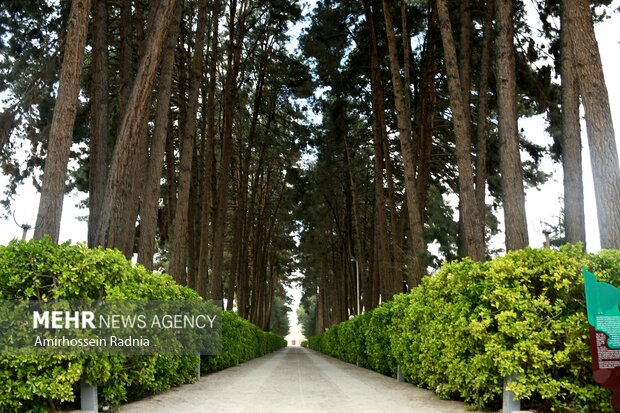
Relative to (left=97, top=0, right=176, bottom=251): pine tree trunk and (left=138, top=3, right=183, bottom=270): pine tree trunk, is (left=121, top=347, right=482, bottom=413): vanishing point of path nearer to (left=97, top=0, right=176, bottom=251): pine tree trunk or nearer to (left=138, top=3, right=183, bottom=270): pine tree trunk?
(left=97, top=0, right=176, bottom=251): pine tree trunk

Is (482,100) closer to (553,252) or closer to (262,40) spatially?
(553,252)

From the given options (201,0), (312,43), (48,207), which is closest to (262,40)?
(312,43)

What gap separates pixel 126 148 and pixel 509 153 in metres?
7.16

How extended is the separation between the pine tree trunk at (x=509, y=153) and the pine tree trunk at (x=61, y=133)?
7822 millimetres

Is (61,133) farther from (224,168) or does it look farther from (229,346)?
(224,168)

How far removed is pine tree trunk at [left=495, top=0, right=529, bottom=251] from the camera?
417 inches

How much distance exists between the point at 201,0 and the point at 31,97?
5.01 m

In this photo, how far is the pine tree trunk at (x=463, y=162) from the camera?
11.5 m

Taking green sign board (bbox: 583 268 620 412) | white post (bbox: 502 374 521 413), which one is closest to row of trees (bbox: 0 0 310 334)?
white post (bbox: 502 374 521 413)

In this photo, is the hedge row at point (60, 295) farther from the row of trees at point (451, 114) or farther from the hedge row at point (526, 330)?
the row of trees at point (451, 114)

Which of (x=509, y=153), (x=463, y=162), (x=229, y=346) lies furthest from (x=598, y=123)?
(x=229, y=346)

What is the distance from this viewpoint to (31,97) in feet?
44.9

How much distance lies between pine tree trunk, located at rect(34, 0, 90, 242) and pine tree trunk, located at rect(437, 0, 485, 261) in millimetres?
7492

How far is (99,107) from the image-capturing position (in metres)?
12.5
